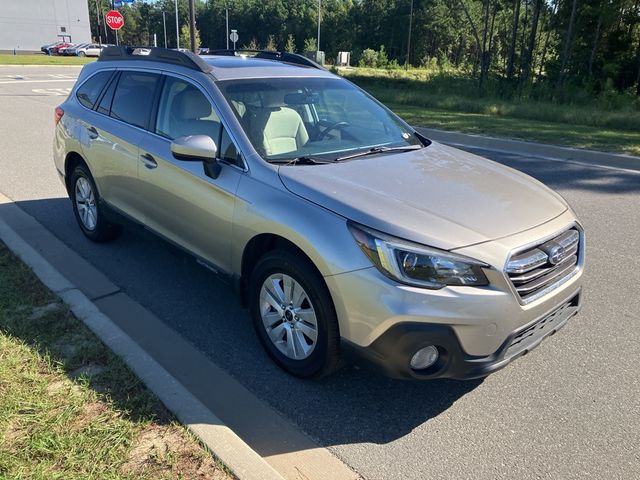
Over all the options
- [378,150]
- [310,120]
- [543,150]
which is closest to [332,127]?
[310,120]

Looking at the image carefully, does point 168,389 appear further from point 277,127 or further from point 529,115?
point 529,115

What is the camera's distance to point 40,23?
71875 millimetres

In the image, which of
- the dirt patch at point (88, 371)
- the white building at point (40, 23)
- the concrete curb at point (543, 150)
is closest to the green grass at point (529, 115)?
the concrete curb at point (543, 150)

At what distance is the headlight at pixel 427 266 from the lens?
8.79 ft

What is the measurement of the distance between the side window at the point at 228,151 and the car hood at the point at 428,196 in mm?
363

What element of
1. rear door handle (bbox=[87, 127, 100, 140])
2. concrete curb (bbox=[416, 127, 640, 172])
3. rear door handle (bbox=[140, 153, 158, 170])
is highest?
rear door handle (bbox=[87, 127, 100, 140])

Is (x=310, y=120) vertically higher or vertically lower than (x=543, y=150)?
higher

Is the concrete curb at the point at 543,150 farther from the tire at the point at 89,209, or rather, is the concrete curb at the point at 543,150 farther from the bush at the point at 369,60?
the bush at the point at 369,60

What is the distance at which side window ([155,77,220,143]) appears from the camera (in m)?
3.82

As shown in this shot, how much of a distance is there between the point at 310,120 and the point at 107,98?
86.4 inches

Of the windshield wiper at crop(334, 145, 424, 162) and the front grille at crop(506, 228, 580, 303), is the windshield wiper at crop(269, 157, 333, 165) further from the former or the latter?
the front grille at crop(506, 228, 580, 303)

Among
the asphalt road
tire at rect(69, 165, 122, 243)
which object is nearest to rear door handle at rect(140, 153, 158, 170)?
the asphalt road

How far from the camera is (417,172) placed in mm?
3512

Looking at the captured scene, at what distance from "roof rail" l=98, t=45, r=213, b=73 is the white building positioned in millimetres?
77480
